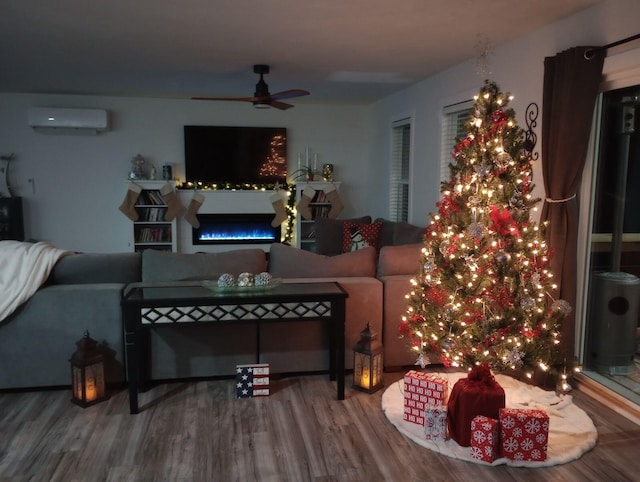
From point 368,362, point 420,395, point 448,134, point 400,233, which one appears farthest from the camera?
point 400,233

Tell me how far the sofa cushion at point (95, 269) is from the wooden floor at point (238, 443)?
0.71 metres

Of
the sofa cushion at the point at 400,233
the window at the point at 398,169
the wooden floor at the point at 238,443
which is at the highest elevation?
the window at the point at 398,169

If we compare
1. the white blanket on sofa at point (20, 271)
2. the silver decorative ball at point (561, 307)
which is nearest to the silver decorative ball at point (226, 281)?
the white blanket on sofa at point (20, 271)

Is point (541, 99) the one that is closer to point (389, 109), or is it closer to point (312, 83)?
point (312, 83)

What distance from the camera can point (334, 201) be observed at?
24.2 feet

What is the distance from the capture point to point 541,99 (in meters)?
3.65

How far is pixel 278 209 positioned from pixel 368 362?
14.0 ft

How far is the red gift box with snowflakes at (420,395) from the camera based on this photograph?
2855 millimetres

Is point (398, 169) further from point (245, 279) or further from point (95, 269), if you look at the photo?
point (95, 269)

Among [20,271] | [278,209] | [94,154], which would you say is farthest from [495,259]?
[94,154]

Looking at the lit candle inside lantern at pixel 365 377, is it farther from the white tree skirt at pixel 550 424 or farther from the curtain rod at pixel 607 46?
the curtain rod at pixel 607 46

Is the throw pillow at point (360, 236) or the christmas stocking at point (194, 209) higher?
the christmas stocking at point (194, 209)

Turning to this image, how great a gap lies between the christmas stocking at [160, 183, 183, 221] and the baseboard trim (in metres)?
5.25

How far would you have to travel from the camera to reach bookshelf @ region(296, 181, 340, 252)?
736cm
